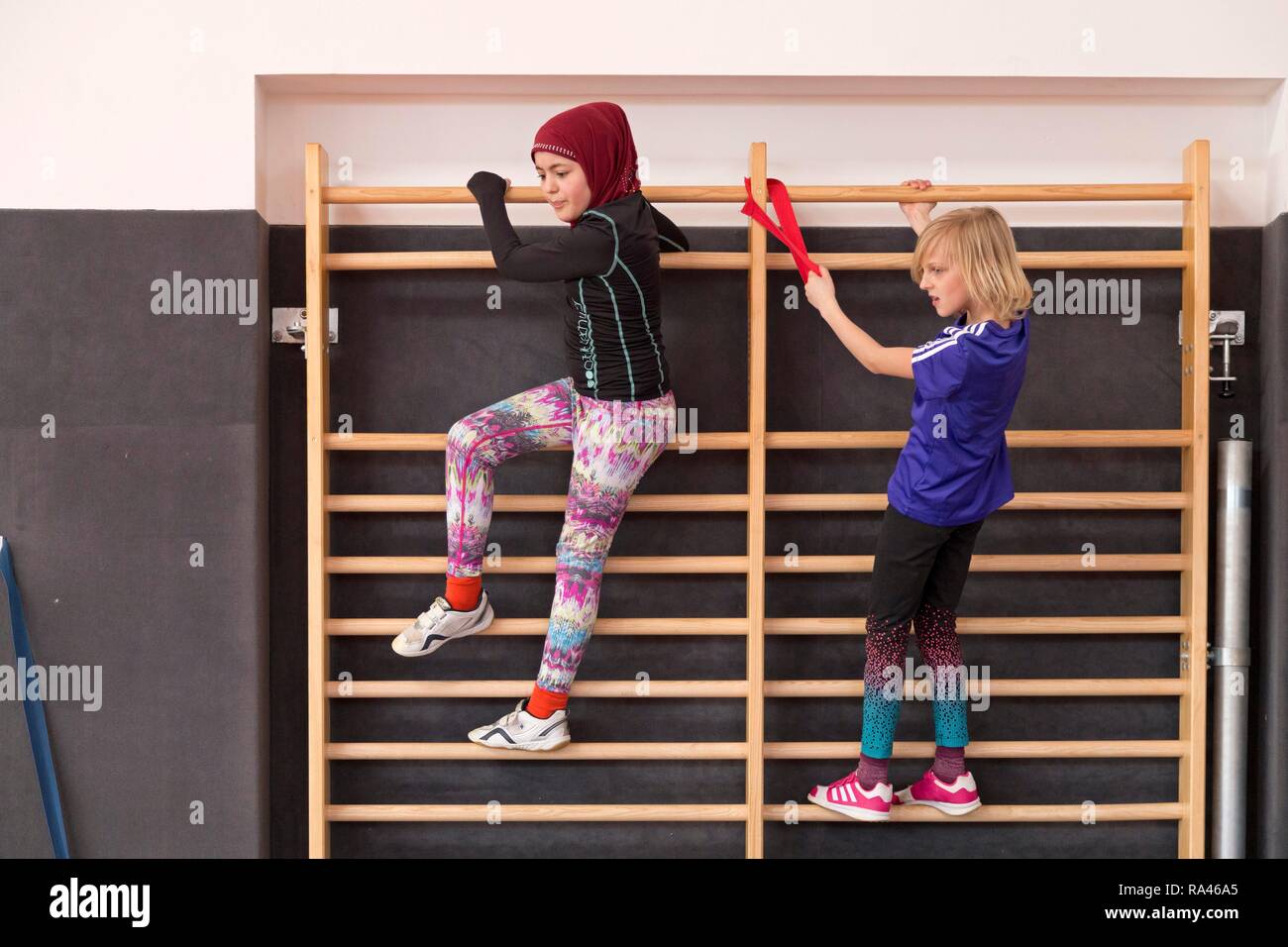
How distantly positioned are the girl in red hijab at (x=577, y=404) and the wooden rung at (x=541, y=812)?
0.54 ft

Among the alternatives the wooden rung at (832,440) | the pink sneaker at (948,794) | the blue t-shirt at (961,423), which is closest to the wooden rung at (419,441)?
the wooden rung at (832,440)

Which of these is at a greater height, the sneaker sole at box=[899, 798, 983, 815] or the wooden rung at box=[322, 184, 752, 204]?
the wooden rung at box=[322, 184, 752, 204]

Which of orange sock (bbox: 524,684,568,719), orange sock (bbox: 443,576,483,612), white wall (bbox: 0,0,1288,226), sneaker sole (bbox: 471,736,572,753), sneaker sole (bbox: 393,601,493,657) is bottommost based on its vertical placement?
sneaker sole (bbox: 471,736,572,753)

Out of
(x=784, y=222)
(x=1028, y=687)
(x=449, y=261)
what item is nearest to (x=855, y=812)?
(x=1028, y=687)

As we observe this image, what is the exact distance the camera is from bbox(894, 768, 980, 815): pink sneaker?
220 cm

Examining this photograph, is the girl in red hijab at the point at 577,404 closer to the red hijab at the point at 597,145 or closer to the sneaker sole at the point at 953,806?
the red hijab at the point at 597,145

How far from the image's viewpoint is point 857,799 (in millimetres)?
2170

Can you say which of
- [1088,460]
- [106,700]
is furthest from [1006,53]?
[106,700]

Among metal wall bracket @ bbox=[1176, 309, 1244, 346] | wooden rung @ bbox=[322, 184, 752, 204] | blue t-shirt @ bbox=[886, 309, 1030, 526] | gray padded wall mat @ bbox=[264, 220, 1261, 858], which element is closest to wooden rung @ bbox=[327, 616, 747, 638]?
gray padded wall mat @ bbox=[264, 220, 1261, 858]

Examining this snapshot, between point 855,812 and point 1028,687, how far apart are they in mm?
498

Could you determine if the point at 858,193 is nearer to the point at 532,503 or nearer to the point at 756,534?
the point at 756,534

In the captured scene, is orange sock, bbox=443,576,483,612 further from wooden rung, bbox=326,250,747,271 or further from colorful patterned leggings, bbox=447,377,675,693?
wooden rung, bbox=326,250,747,271

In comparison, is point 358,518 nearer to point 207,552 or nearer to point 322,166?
point 207,552

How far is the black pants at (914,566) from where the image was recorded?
204cm
